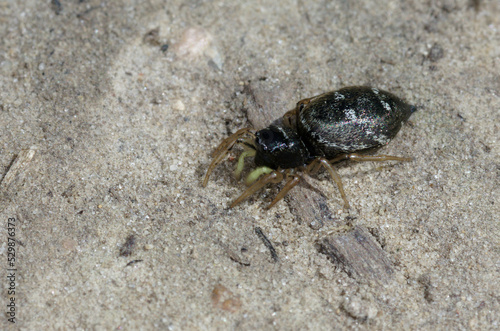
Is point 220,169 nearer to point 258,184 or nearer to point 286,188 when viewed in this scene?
point 258,184

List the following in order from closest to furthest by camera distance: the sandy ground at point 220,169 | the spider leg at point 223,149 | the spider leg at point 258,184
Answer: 1. the sandy ground at point 220,169
2. the spider leg at point 258,184
3. the spider leg at point 223,149

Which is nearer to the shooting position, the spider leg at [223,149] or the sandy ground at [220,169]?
the sandy ground at [220,169]

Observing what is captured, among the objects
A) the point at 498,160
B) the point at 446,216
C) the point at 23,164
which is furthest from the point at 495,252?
the point at 23,164

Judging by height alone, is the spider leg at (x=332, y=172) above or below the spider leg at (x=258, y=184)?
below

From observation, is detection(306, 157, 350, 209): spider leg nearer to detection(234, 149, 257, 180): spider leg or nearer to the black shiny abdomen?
the black shiny abdomen

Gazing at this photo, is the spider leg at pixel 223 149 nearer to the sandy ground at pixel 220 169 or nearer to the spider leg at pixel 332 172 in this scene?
the sandy ground at pixel 220 169

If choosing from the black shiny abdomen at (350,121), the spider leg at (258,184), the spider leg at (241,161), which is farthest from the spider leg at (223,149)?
the black shiny abdomen at (350,121)

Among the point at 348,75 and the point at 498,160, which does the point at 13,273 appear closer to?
the point at 348,75

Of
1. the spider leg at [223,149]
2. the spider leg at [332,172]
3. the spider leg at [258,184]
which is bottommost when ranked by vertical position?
the spider leg at [332,172]
